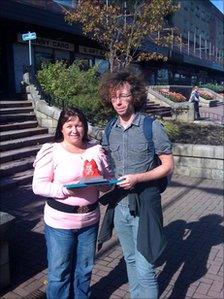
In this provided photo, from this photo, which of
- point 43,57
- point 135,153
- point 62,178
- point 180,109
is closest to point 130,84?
point 135,153

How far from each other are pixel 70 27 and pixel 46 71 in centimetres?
542

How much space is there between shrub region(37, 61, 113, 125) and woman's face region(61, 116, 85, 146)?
8.27 meters

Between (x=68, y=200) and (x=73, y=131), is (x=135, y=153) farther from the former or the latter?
(x=68, y=200)

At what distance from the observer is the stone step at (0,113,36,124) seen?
10.7m

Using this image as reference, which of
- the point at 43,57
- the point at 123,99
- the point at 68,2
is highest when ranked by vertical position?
the point at 68,2

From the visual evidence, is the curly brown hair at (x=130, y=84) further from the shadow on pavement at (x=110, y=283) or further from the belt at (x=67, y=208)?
the shadow on pavement at (x=110, y=283)

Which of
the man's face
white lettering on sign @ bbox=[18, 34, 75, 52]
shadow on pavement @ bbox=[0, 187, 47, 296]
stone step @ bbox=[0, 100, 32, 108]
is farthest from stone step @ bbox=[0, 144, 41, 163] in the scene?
white lettering on sign @ bbox=[18, 34, 75, 52]

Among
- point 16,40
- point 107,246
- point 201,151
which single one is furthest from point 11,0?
point 107,246

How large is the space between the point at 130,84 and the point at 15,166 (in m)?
5.92

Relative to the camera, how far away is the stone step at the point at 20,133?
966 cm

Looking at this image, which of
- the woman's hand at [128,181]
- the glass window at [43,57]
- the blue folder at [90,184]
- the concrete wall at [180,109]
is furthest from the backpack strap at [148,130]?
the glass window at [43,57]

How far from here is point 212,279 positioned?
4199mm

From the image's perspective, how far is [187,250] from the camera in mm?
4934

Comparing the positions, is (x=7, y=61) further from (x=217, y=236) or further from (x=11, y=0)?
(x=217, y=236)
